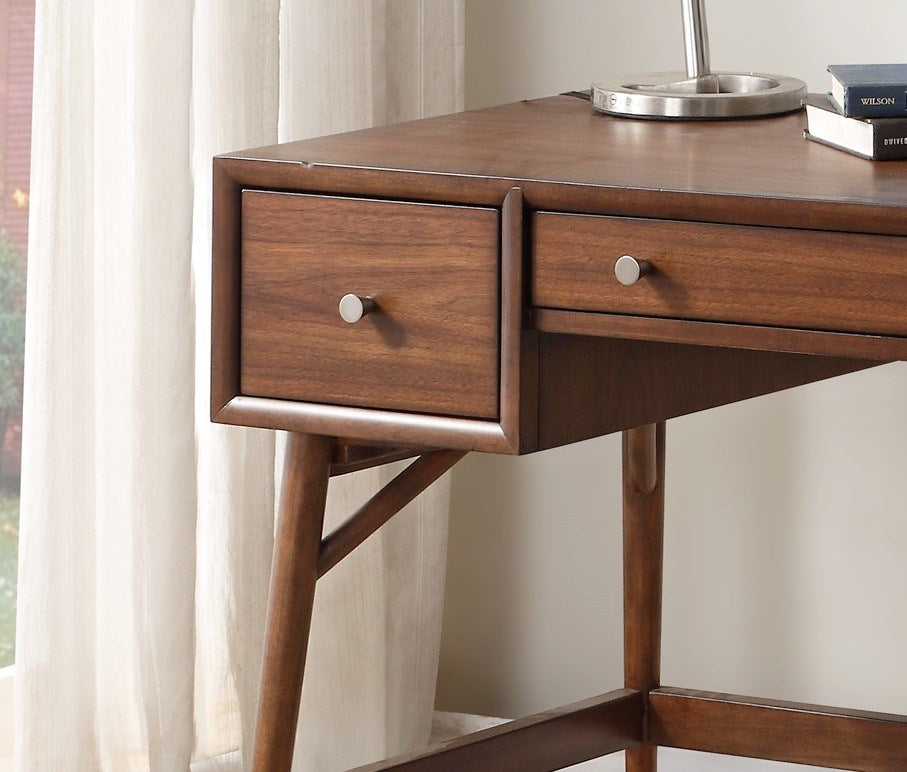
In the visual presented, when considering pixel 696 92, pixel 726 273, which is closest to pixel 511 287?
pixel 726 273

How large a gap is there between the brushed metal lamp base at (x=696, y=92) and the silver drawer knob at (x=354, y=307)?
12.5 inches

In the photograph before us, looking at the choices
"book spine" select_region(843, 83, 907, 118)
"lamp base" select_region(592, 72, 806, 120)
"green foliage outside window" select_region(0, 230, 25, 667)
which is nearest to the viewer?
"book spine" select_region(843, 83, 907, 118)

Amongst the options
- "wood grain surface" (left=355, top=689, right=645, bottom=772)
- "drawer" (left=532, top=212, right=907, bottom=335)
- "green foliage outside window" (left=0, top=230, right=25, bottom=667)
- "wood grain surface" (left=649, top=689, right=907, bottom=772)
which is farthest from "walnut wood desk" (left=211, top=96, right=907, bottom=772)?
"green foliage outside window" (left=0, top=230, right=25, bottom=667)

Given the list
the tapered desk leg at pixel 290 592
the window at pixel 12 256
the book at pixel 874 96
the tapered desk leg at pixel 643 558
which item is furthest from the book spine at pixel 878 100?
the window at pixel 12 256

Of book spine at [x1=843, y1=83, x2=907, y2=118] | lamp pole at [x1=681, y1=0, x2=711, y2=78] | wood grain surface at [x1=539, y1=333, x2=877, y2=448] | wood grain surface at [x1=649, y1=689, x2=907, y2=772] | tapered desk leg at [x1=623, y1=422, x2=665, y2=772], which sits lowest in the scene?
wood grain surface at [x1=649, y1=689, x2=907, y2=772]

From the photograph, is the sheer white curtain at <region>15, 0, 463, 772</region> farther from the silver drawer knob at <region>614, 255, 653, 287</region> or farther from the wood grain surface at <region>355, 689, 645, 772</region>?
the silver drawer knob at <region>614, 255, 653, 287</region>

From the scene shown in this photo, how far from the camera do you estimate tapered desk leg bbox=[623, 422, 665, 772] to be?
143 centimetres

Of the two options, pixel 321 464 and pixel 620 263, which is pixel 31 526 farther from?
pixel 620 263

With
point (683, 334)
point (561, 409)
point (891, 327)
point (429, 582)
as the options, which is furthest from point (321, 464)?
point (429, 582)

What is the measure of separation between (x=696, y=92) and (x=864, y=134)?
24 cm

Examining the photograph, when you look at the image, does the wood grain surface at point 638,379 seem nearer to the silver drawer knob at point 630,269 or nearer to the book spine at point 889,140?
the silver drawer knob at point 630,269

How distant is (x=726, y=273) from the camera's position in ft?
2.86

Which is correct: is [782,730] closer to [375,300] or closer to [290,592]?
[290,592]

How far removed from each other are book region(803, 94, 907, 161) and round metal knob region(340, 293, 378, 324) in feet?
1.03
